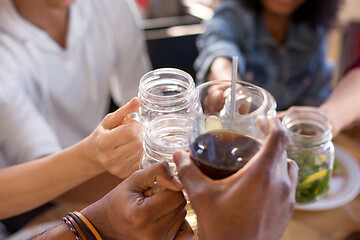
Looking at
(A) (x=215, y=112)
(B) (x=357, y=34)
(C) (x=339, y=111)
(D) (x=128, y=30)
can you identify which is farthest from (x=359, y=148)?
(D) (x=128, y=30)

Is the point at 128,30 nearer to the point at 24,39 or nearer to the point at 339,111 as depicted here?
the point at 24,39

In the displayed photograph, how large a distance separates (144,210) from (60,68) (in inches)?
30.6

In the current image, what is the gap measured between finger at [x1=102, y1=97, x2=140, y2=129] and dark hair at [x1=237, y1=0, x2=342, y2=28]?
31.6 inches

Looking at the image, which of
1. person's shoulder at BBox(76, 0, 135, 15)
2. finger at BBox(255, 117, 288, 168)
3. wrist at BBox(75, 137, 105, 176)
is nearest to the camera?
finger at BBox(255, 117, 288, 168)

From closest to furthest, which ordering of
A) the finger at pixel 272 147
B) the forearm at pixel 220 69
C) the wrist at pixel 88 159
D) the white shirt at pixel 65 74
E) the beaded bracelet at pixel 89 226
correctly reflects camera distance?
1. the finger at pixel 272 147
2. the beaded bracelet at pixel 89 226
3. the wrist at pixel 88 159
4. the white shirt at pixel 65 74
5. the forearm at pixel 220 69

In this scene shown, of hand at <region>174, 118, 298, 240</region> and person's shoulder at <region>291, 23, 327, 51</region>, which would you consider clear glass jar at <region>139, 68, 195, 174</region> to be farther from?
person's shoulder at <region>291, 23, 327, 51</region>

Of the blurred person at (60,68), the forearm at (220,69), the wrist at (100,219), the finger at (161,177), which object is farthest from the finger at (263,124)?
the forearm at (220,69)

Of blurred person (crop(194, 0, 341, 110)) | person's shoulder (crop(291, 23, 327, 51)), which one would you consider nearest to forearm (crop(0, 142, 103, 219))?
blurred person (crop(194, 0, 341, 110))

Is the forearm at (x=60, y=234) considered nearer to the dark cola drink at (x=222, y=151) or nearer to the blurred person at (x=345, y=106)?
the dark cola drink at (x=222, y=151)

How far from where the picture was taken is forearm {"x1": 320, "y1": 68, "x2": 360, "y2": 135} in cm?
90

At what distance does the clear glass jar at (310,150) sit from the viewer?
0.66 m

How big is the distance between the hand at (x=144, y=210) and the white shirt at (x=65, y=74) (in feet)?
1.33

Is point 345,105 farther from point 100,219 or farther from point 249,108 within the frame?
point 100,219

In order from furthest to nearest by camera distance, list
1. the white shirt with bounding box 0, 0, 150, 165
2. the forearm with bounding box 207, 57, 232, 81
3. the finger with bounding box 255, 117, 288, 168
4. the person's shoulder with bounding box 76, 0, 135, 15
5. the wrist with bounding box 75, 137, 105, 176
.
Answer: the person's shoulder with bounding box 76, 0, 135, 15, the forearm with bounding box 207, 57, 232, 81, the white shirt with bounding box 0, 0, 150, 165, the wrist with bounding box 75, 137, 105, 176, the finger with bounding box 255, 117, 288, 168
